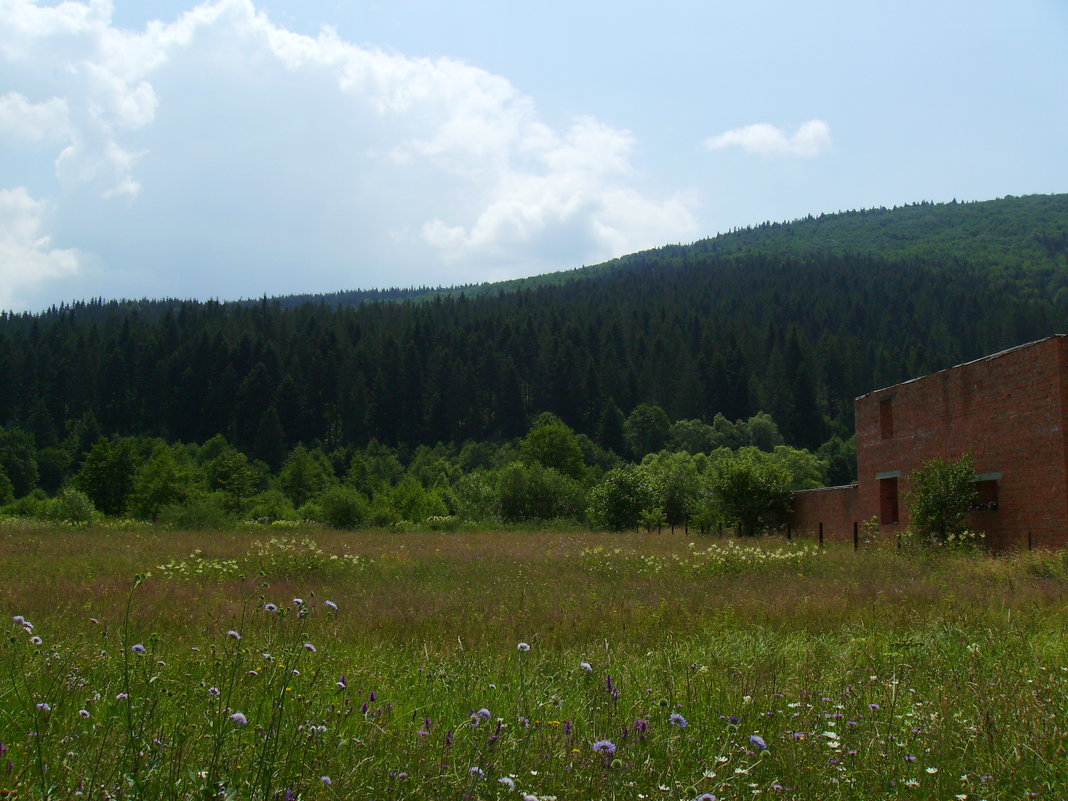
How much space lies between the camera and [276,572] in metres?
14.6

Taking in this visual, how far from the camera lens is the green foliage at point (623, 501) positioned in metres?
44.2

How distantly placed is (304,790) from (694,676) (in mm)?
3205

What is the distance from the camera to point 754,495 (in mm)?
30438

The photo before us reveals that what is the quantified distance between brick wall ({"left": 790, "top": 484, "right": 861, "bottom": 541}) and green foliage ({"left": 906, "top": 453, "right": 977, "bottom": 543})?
5329 mm

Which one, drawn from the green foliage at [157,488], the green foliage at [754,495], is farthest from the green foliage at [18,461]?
the green foliage at [754,495]

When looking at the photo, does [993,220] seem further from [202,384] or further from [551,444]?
[202,384]

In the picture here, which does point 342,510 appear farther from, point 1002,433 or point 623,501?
point 1002,433

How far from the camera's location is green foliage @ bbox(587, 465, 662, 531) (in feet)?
145

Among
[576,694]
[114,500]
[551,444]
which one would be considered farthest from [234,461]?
[576,694]

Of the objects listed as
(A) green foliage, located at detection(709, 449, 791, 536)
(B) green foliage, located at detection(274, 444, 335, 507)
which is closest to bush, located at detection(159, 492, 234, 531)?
(A) green foliage, located at detection(709, 449, 791, 536)

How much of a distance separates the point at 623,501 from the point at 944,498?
26922 millimetres

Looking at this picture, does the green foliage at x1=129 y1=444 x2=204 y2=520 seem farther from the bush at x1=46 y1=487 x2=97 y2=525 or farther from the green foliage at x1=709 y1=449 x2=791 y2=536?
the green foliage at x1=709 y1=449 x2=791 y2=536

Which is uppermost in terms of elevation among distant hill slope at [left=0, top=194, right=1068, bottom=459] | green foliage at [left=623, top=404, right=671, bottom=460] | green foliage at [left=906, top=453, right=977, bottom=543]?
distant hill slope at [left=0, top=194, right=1068, bottom=459]

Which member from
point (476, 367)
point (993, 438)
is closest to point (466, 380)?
point (476, 367)
